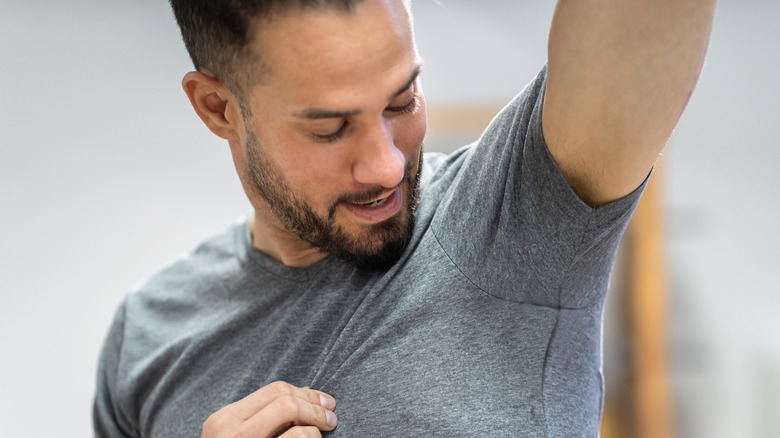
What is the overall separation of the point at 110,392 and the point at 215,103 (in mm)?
557

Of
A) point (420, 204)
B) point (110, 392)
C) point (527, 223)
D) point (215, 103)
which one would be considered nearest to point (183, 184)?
point (110, 392)

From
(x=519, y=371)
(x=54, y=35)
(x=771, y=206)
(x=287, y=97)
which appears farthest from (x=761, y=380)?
(x=54, y=35)

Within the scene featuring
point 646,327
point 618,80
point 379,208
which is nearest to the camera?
point 618,80

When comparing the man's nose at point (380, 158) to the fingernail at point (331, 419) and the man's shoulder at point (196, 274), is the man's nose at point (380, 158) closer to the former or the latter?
the fingernail at point (331, 419)

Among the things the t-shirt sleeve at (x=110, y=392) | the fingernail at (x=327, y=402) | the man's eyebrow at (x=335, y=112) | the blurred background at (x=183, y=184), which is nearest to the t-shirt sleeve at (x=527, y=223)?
the man's eyebrow at (x=335, y=112)

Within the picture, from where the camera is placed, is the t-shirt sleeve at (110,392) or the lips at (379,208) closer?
the lips at (379,208)

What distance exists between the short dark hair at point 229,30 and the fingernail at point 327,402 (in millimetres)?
376

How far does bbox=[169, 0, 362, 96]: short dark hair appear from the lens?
0.89 metres

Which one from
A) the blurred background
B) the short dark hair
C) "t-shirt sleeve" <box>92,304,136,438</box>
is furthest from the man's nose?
the blurred background

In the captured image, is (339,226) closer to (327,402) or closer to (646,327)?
(327,402)

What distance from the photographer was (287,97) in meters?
0.92

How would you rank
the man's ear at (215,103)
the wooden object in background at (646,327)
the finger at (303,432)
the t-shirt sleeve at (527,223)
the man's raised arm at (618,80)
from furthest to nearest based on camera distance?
the wooden object in background at (646,327), the man's ear at (215,103), the finger at (303,432), the t-shirt sleeve at (527,223), the man's raised arm at (618,80)

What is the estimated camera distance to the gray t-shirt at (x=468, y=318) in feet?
2.82

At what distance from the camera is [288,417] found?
0.94 m
